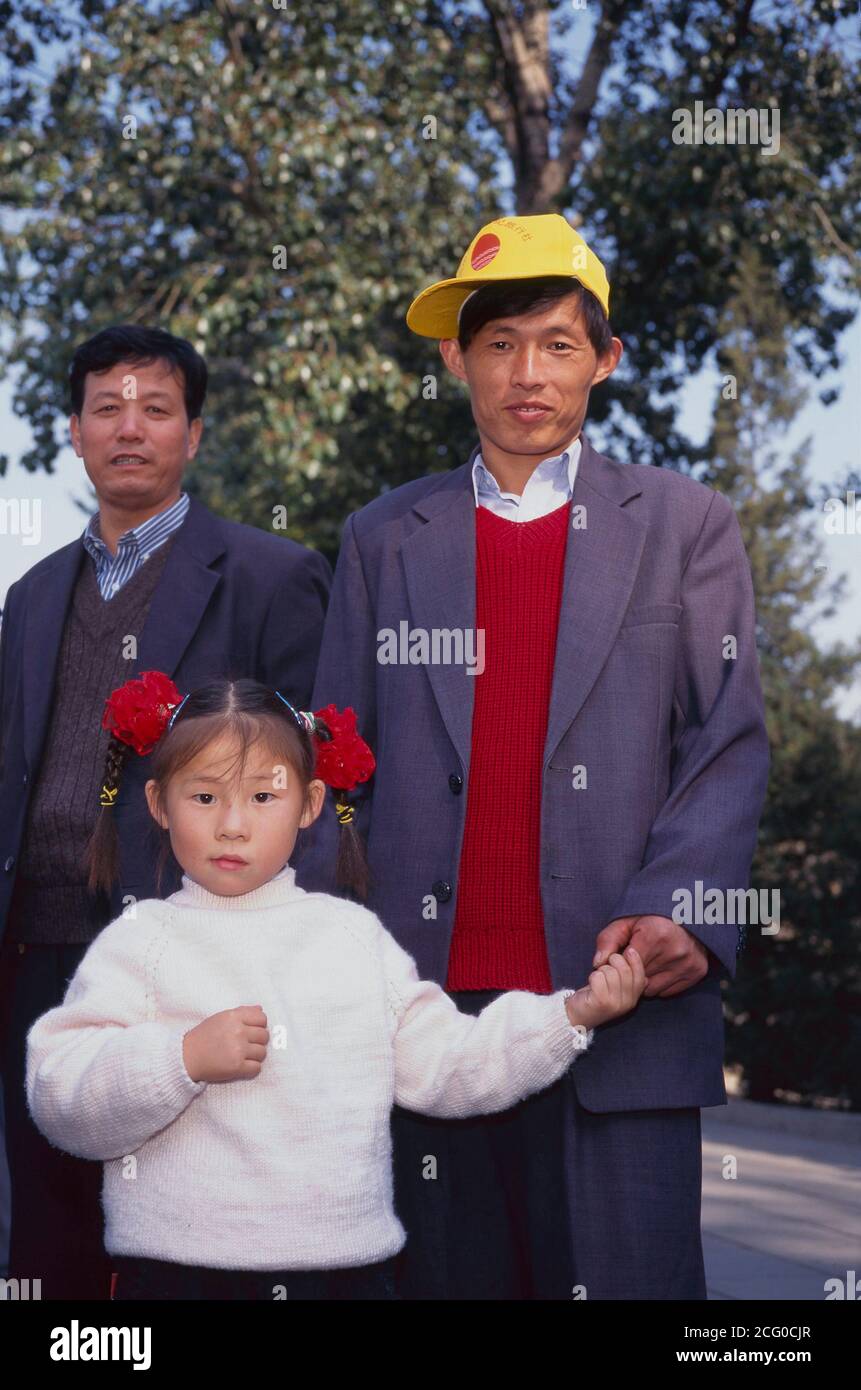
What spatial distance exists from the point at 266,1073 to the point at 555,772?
2.64ft

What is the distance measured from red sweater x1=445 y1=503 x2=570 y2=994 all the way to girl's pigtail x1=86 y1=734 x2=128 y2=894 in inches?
31.1

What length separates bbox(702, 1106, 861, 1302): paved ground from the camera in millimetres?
7129

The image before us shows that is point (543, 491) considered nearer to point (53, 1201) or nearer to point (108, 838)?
point (108, 838)

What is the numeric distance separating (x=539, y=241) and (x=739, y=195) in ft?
33.4

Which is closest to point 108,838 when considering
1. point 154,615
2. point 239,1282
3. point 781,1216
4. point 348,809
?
point 348,809

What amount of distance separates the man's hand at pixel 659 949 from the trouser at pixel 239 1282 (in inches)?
27.7

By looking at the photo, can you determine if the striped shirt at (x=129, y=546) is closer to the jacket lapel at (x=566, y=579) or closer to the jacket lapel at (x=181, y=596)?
the jacket lapel at (x=181, y=596)

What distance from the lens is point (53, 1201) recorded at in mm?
4410

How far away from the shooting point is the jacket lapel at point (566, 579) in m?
3.56

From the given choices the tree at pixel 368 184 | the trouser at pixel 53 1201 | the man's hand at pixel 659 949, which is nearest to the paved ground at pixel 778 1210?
the trouser at pixel 53 1201

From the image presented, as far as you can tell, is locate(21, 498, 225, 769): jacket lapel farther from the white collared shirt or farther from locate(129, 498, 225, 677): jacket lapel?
the white collared shirt

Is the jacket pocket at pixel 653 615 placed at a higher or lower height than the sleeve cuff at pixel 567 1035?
higher

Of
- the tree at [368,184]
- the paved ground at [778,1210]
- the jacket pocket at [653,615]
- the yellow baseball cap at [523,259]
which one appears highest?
the tree at [368,184]

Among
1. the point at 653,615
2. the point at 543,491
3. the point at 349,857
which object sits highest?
the point at 543,491
